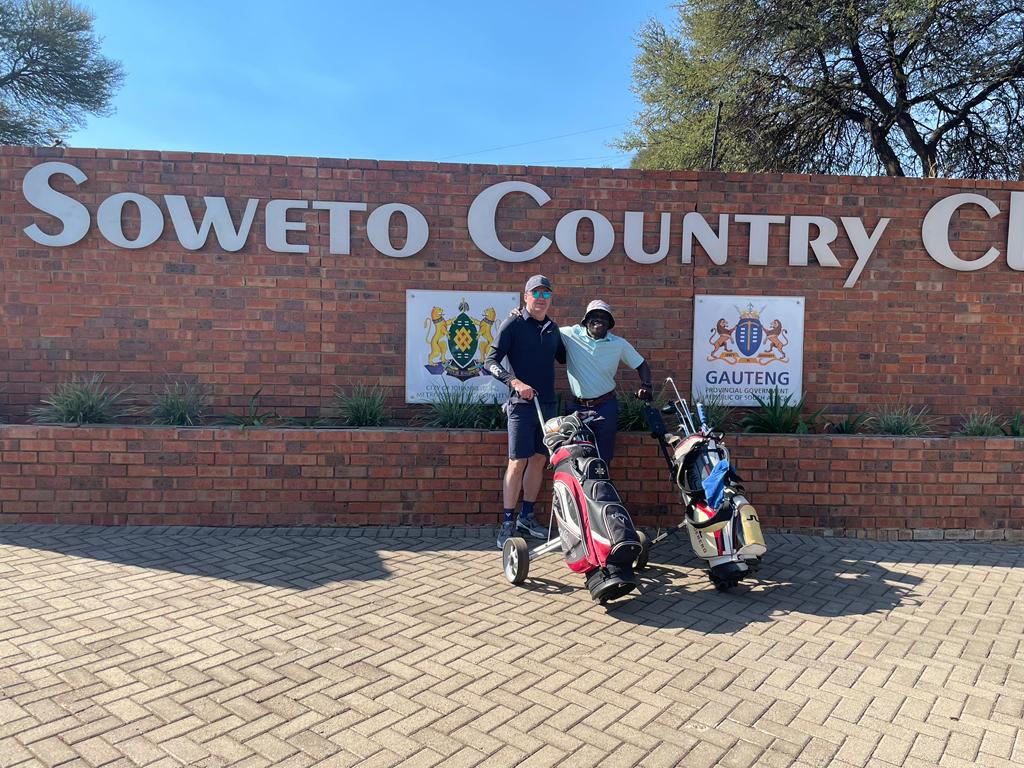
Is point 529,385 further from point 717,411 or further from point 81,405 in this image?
point 81,405

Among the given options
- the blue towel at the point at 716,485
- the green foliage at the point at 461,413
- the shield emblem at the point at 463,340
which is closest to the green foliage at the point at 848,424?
the blue towel at the point at 716,485

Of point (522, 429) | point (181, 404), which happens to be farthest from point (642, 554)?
point (181, 404)

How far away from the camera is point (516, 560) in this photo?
4492mm

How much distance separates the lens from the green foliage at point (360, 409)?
603 cm

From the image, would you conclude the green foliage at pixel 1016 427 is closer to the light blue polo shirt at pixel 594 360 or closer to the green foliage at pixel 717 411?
the green foliage at pixel 717 411

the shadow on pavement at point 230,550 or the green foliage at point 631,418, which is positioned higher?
the green foliage at point 631,418

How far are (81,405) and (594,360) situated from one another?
4202 mm

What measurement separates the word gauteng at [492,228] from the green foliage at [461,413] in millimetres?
Answer: 1303

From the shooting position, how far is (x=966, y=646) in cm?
381

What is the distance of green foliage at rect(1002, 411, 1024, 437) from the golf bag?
412cm

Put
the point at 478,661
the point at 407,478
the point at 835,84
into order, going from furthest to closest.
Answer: the point at 835,84 → the point at 407,478 → the point at 478,661

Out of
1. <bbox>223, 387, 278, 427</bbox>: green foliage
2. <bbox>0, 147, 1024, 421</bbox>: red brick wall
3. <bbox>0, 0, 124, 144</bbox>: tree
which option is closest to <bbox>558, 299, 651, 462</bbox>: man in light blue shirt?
<bbox>0, 147, 1024, 421</bbox>: red brick wall

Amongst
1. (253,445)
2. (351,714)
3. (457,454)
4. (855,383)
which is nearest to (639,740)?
(351,714)

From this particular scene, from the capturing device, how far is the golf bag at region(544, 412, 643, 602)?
4020mm
